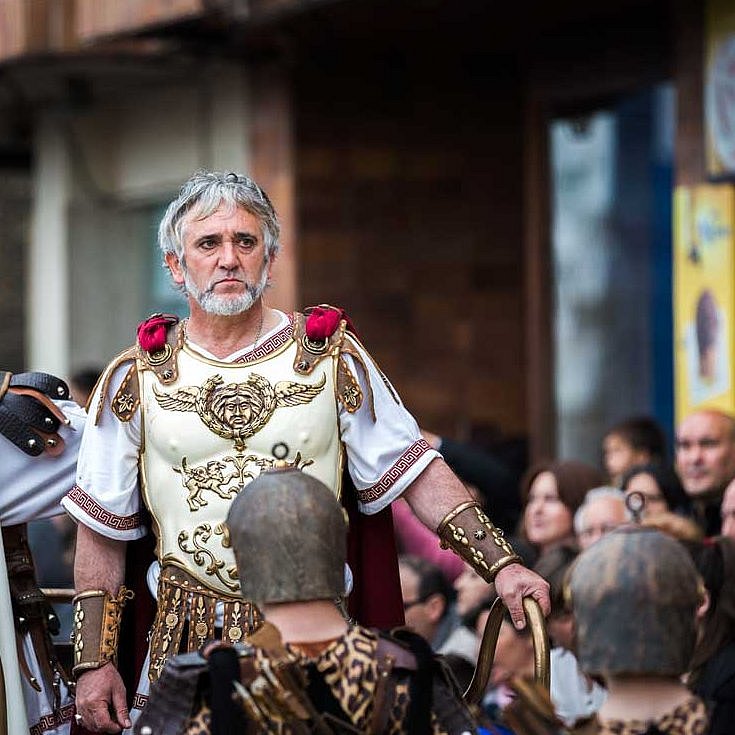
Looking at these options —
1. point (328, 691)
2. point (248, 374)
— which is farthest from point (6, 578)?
point (328, 691)

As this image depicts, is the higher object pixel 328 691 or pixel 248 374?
pixel 248 374

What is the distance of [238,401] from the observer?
4695 millimetres

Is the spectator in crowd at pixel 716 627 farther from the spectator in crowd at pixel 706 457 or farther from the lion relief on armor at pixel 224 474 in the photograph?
the spectator in crowd at pixel 706 457

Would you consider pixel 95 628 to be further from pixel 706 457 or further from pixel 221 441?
pixel 706 457

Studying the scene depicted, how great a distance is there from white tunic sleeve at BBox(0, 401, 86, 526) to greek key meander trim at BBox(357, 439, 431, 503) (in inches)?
32.7

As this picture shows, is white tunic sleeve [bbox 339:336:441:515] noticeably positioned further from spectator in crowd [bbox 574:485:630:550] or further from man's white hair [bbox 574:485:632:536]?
man's white hair [bbox 574:485:632:536]

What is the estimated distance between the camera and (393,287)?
439 inches

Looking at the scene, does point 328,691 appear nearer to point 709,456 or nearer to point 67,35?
point 709,456

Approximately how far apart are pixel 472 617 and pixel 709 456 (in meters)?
1.13

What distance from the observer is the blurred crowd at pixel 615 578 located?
3.26 m

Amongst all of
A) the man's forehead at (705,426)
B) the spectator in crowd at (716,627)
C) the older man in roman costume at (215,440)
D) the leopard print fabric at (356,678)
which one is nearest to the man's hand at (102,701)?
the older man in roman costume at (215,440)

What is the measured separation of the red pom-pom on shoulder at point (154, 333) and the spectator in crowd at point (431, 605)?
2.11m

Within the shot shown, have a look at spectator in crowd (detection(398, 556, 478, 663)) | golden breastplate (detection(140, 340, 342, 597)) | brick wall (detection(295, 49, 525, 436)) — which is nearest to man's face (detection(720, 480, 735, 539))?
spectator in crowd (detection(398, 556, 478, 663))

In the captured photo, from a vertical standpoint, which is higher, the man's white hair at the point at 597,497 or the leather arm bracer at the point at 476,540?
the leather arm bracer at the point at 476,540
